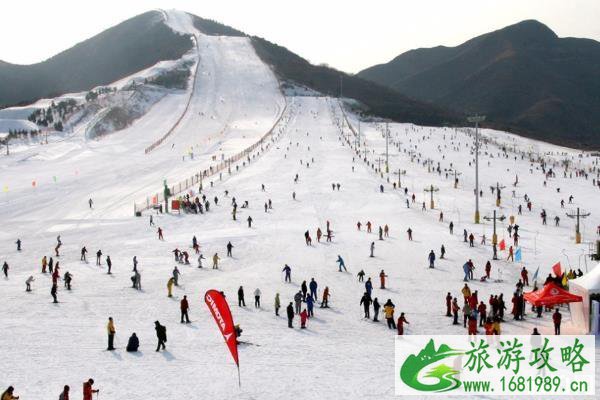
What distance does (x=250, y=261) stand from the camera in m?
26.3

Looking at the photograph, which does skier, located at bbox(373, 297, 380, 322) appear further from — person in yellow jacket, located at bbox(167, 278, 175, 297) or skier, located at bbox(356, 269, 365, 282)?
person in yellow jacket, located at bbox(167, 278, 175, 297)

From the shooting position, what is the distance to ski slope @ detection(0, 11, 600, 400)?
13.8m

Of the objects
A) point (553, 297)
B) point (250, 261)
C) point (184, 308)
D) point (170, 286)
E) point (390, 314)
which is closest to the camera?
point (553, 297)

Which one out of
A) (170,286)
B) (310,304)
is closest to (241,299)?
(310,304)

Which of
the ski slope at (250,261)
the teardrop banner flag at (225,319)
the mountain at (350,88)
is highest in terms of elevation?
the mountain at (350,88)

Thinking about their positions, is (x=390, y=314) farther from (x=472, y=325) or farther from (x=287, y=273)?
(x=287, y=273)

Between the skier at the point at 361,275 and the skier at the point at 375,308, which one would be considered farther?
the skier at the point at 361,275

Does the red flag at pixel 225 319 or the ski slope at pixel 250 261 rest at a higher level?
the red flag at pixel 225 319

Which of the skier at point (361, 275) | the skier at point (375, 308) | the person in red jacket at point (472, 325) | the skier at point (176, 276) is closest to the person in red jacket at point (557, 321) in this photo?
the person in red jacket at point (472, 325)

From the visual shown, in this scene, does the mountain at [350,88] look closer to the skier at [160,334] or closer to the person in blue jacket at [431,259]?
the person in blue jacket at [431,259]

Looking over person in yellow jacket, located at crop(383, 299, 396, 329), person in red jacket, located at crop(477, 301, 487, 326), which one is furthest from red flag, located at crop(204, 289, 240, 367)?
person in red jacket, located at crop(477, 301, 487, 326)

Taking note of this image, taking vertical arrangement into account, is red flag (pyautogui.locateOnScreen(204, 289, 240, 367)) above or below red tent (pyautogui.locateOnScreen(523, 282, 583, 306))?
above

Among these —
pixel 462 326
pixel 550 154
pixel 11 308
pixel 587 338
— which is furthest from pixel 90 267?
pixel 550 154

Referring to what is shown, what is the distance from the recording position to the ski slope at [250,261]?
543 inches
